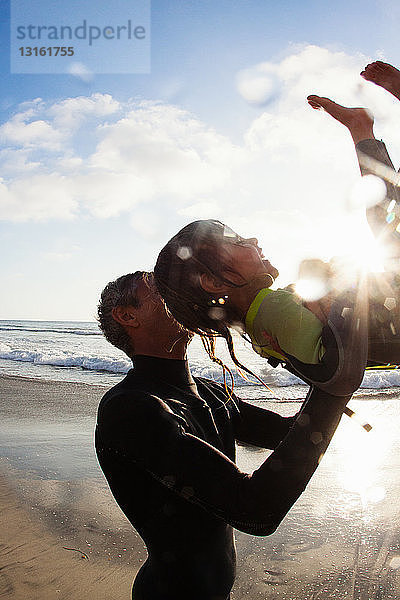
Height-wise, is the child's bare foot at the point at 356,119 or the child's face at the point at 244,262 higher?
the child's bare foot at the point at 356,119

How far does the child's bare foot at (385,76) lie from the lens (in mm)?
1999

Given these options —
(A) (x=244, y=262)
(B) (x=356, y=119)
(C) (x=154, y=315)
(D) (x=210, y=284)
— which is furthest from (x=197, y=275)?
(B) (x=356, y=119)

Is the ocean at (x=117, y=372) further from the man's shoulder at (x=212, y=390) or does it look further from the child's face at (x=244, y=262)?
the child's face at (x=244, y=262)

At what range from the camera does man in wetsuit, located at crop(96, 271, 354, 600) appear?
1447mm

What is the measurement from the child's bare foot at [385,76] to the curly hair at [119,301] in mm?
1201

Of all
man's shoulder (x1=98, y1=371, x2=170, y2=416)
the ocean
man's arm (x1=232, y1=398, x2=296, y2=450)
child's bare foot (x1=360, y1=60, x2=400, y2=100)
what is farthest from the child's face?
the ocean

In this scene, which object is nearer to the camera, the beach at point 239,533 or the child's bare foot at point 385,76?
the child's bare foot at point 385,76

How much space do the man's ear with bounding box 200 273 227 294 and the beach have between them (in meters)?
3.02

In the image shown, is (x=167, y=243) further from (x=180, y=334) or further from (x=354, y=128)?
(x=354, y=128)

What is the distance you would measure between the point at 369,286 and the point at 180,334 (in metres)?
0.77

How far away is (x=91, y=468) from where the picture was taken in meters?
6.60

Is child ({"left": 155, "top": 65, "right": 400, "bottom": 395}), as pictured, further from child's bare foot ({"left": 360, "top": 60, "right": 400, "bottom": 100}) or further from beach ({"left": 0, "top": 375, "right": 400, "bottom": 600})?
beach ({"left": 0, "top": 375, "right": 400, "bottom": 600})

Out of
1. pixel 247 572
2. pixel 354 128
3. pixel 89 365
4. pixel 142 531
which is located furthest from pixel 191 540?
pixel 89 365

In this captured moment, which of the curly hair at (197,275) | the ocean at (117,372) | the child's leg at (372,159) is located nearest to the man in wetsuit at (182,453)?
the curly hair at (197,275)
